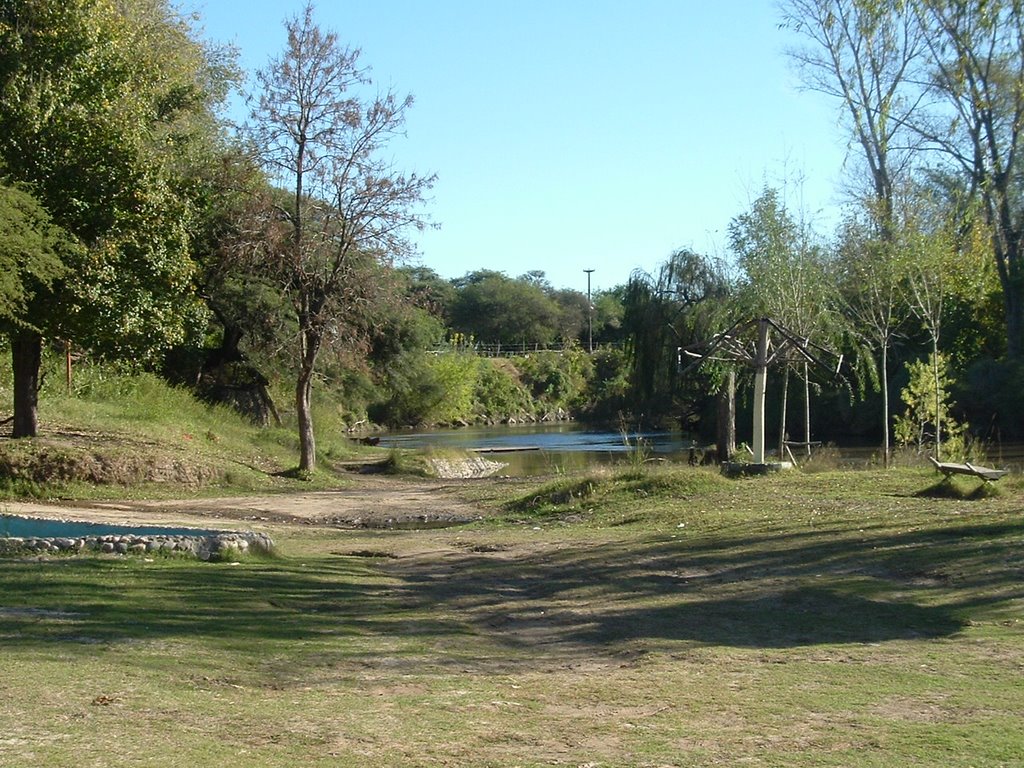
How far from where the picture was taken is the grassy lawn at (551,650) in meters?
6.00

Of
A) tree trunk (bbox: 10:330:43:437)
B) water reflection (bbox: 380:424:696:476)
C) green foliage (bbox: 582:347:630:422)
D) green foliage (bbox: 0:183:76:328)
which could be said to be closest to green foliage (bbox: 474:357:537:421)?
green foliage (bbox: 582:347:630:422)

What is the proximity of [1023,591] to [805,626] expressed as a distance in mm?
2272

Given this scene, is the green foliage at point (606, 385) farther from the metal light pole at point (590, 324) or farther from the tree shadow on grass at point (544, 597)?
the tree shadow on grass at point (544, 597)

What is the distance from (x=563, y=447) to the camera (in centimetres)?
5312

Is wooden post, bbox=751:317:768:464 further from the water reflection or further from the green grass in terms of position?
the green grass

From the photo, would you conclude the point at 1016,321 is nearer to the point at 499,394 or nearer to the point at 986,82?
the point at 986,82

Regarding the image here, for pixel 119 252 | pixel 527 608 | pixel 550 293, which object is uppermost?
pixel 550 293

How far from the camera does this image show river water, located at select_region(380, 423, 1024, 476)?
3322 cm

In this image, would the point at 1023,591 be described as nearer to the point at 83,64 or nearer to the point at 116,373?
the point at 83,64

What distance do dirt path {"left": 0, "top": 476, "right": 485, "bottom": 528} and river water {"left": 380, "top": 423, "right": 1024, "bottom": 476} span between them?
14.9 feet

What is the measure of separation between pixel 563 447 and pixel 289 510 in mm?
32655

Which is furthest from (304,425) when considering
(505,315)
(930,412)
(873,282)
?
(505,315)

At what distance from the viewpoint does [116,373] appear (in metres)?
31.4

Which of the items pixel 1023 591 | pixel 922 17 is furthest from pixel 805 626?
pixel 922 17
